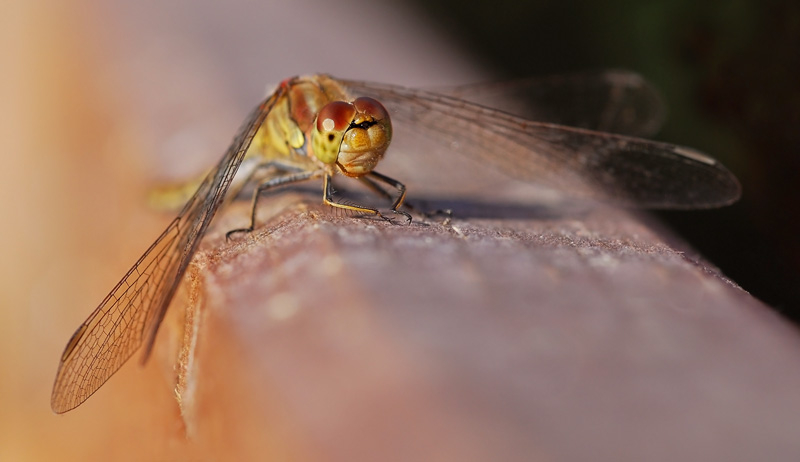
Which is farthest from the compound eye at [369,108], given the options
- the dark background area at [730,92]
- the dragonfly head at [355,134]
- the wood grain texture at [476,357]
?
the dark background area at [730,92]

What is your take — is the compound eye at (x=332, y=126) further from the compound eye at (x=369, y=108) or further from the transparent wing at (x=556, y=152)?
the transparent wing at (x=556, y=152)

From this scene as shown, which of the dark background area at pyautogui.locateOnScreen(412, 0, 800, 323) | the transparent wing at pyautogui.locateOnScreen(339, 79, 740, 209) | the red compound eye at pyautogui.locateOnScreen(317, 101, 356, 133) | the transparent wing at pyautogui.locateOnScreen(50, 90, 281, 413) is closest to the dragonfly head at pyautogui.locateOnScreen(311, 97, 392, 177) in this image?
the red compound eye at pyautogui.locateOnScreen(317, 101, 356, 133)

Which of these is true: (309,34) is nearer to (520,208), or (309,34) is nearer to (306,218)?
(520,208)

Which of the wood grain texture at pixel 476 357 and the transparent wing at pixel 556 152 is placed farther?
the transparent wing at pixel 556 152

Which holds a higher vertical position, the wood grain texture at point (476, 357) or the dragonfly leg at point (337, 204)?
the wood grain texture at point (476, 357)

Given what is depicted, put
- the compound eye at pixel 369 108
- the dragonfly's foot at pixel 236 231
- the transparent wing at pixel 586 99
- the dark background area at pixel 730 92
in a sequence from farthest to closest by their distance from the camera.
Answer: the transparent wing at pixel 586 99 < the dark background area at pixel 730 92 < the compound eye at pixel 369 108 < the dragonfly's foot at pixel 236 231

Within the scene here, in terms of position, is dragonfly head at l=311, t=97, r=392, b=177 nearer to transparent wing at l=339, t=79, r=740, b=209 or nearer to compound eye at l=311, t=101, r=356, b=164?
compound eye at l=311, t=101, r=356, b=164

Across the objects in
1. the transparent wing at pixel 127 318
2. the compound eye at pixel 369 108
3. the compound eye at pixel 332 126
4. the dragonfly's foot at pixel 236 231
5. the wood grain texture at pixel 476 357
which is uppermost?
the wood grain texture at pixel 476 357

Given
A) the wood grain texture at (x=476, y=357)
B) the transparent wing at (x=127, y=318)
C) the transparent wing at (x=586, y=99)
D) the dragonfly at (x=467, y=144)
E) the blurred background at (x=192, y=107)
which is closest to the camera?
the wood grain texture at (x=476, y=357)
